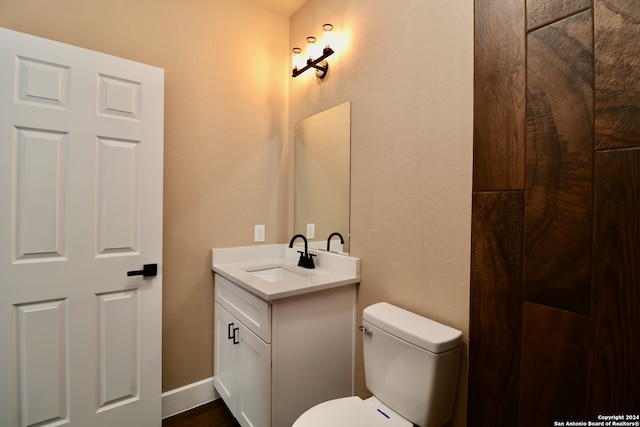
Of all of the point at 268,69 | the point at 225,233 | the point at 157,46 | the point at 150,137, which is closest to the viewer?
the point at 150,137

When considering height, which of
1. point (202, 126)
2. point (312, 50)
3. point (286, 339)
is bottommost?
point (286, 339)

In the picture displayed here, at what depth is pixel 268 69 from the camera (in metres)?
2.11

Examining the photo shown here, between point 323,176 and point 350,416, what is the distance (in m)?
1.31

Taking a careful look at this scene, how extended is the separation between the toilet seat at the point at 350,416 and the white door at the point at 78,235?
1041mm

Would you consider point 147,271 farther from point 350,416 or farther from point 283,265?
point 350,416

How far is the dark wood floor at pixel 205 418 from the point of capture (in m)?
1.69

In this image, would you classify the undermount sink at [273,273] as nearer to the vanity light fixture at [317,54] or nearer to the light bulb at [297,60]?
the vanity light fixture at [317,54]

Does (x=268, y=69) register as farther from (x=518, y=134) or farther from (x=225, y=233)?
(x=518, y=134)

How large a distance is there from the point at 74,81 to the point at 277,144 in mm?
1189

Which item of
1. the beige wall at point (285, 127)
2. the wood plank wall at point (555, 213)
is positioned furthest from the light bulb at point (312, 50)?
the wood plank wall at point (555, 213)

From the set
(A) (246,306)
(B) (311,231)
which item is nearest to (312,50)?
(B) (311,231)

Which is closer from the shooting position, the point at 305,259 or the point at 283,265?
the point at 305,259

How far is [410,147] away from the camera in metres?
1.34

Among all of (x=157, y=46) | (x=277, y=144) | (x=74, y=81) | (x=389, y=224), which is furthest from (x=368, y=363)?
(x=157, y=46)
